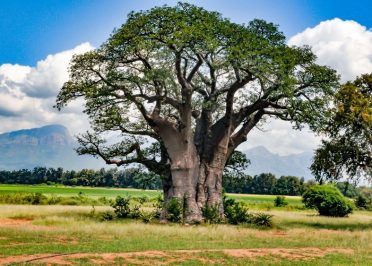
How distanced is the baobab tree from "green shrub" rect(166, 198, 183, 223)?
0.60 meters

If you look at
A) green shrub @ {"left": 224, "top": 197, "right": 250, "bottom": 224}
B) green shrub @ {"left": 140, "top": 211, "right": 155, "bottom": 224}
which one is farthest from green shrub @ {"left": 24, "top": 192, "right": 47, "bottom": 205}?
green shrub @ {"left": 224, "top": 197, "right": 250, "bottom": 224}

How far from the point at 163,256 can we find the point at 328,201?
109 feet

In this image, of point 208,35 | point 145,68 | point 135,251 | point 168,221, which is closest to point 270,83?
point 208,35

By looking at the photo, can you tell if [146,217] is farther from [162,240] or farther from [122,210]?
[162,240]

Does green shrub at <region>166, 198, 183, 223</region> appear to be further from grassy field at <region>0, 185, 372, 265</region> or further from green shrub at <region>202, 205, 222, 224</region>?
grassy field at <region>0, 185, 372, 265</region>

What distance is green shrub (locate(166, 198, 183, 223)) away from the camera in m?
29.7

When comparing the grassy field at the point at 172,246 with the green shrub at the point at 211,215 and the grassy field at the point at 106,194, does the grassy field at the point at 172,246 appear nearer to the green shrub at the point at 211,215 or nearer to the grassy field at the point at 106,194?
the green shrub at the point at 211,215

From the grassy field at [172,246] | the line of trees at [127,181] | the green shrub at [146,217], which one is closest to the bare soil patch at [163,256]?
the grassy field at [172,246]

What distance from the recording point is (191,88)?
3069 centimetres

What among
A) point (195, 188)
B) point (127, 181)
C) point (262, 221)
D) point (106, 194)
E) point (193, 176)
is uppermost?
point (127, 181)

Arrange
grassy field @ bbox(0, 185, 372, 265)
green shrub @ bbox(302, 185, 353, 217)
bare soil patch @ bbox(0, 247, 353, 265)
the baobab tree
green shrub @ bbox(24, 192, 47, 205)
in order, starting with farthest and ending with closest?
green shrub @ bbox(24, 192, 47, 205), green shrub @ bbox(302, 185, 353, 217), the baobab tree, grassy field @ bbox(0, 185, 372, 265), bare soil patch @ bbox(0, 247, 353, 265)

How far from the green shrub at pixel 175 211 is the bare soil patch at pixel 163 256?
11138 millimetres

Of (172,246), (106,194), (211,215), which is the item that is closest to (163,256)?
(172,246)

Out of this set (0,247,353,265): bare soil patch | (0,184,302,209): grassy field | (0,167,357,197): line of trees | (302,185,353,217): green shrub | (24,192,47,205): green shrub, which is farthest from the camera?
(0,167,357,197): line of trees
